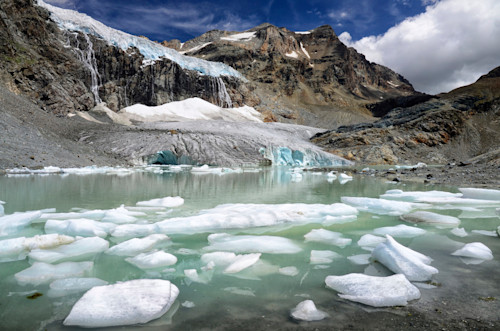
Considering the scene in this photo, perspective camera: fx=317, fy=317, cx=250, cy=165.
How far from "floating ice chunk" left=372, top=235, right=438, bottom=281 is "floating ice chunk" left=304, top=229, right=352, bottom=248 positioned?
2.26ft

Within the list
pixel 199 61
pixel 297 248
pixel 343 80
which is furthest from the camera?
pixel 343 80

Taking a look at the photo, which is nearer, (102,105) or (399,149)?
(399,149)

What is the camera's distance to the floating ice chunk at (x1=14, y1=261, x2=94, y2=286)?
280 centimetres

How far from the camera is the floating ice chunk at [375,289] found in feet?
7.84

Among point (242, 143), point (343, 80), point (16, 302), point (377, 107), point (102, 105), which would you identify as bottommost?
point (16, 302)

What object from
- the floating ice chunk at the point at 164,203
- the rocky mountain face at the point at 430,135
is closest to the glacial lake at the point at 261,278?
the floating ice chunk at the point at 164,203

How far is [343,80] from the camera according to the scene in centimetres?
9725

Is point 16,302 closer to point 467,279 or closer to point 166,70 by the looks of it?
point 467,279

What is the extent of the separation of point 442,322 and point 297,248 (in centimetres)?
191

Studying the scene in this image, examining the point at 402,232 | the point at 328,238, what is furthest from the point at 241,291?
the point at 402,232

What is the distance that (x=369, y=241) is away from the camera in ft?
13.6

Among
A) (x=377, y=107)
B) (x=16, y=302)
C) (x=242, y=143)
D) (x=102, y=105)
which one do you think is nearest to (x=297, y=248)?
(x=16, y=302)

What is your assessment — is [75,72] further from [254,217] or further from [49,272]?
[49,272]

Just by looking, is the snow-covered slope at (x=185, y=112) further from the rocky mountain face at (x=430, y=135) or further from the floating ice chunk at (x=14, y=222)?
the floating ice chunk at (x=14, y=222)
